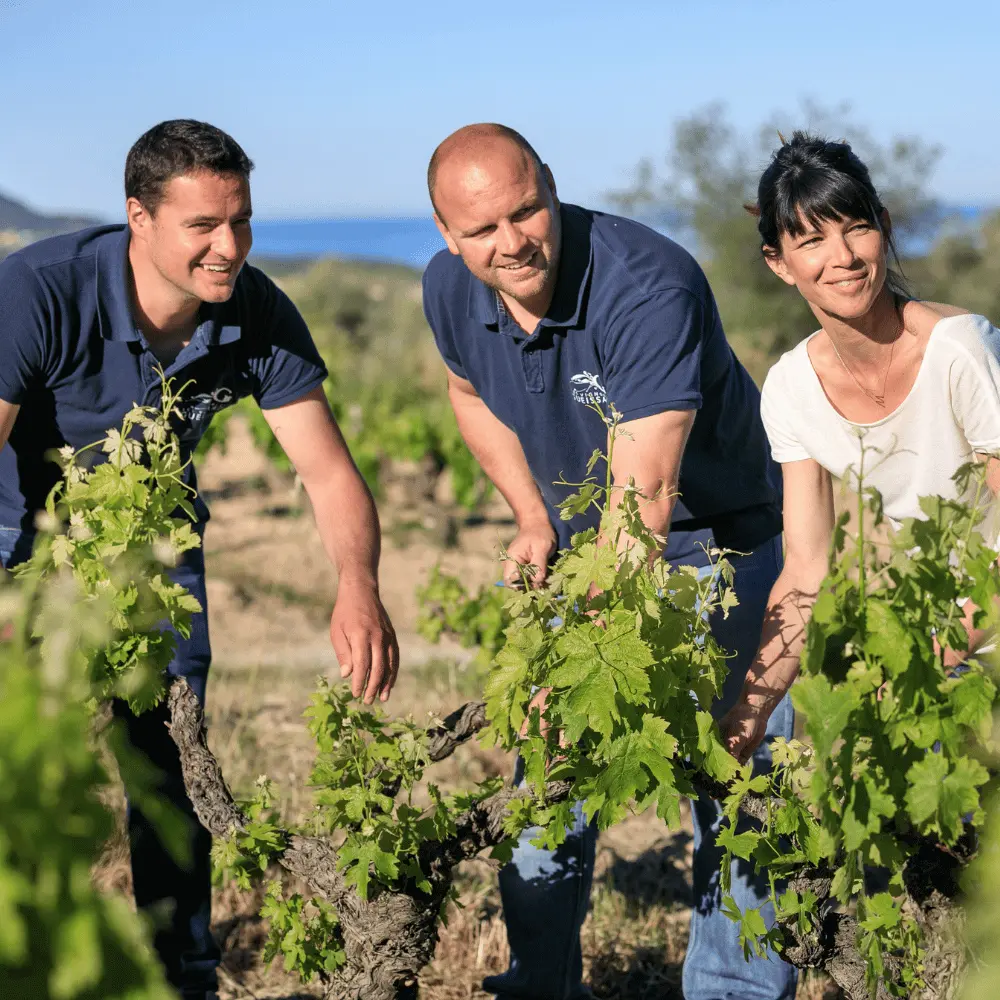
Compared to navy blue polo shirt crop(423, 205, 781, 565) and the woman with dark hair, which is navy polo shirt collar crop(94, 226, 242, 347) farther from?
the woman with dark hair

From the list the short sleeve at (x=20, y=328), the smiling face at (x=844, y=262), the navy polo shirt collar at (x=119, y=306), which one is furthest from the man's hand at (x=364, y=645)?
the smiling face at (x=844, y=262)

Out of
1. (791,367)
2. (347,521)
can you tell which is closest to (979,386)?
(791,367)

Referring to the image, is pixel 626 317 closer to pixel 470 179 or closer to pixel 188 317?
pixel 470 179

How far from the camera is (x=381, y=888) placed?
2.58m

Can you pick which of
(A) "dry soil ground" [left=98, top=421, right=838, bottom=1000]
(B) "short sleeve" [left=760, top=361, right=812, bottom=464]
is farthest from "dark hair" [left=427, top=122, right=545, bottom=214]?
(A) "dry soil ground" [left=98, top=421, right=838, bottom=1000]

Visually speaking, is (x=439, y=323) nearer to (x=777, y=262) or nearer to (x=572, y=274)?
(x=572, y=274)

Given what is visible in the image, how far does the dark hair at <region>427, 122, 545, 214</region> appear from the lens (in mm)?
2889

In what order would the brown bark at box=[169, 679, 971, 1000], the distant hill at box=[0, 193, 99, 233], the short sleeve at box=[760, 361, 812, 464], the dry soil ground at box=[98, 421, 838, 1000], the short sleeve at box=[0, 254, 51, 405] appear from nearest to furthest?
the brown bark at box=[169, 679, 971, 1000] → the short sleeve at box=[760, 361, 812, 464] → the short sleeve at box=[0, 254, 51, 405] → the dry soil ground at box=[98, 421, 838, 1000] → the distant hill at box=[0, 193, 99, 233]

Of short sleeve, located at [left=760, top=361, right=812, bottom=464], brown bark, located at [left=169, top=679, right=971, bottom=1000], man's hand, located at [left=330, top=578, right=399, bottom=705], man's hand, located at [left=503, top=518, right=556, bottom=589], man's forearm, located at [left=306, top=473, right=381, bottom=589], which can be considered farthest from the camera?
man's forearm, located at [left=306, top=473, right=381, bottom=589]

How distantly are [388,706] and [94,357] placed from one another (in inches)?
123

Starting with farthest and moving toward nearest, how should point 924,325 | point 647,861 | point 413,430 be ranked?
point 413,430 → point 647,861 → point 924,325

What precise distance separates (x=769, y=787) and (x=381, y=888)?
0.81 m

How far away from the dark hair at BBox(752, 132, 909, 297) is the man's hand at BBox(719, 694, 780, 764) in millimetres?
896

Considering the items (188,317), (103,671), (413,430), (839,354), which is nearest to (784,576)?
(839,354)
